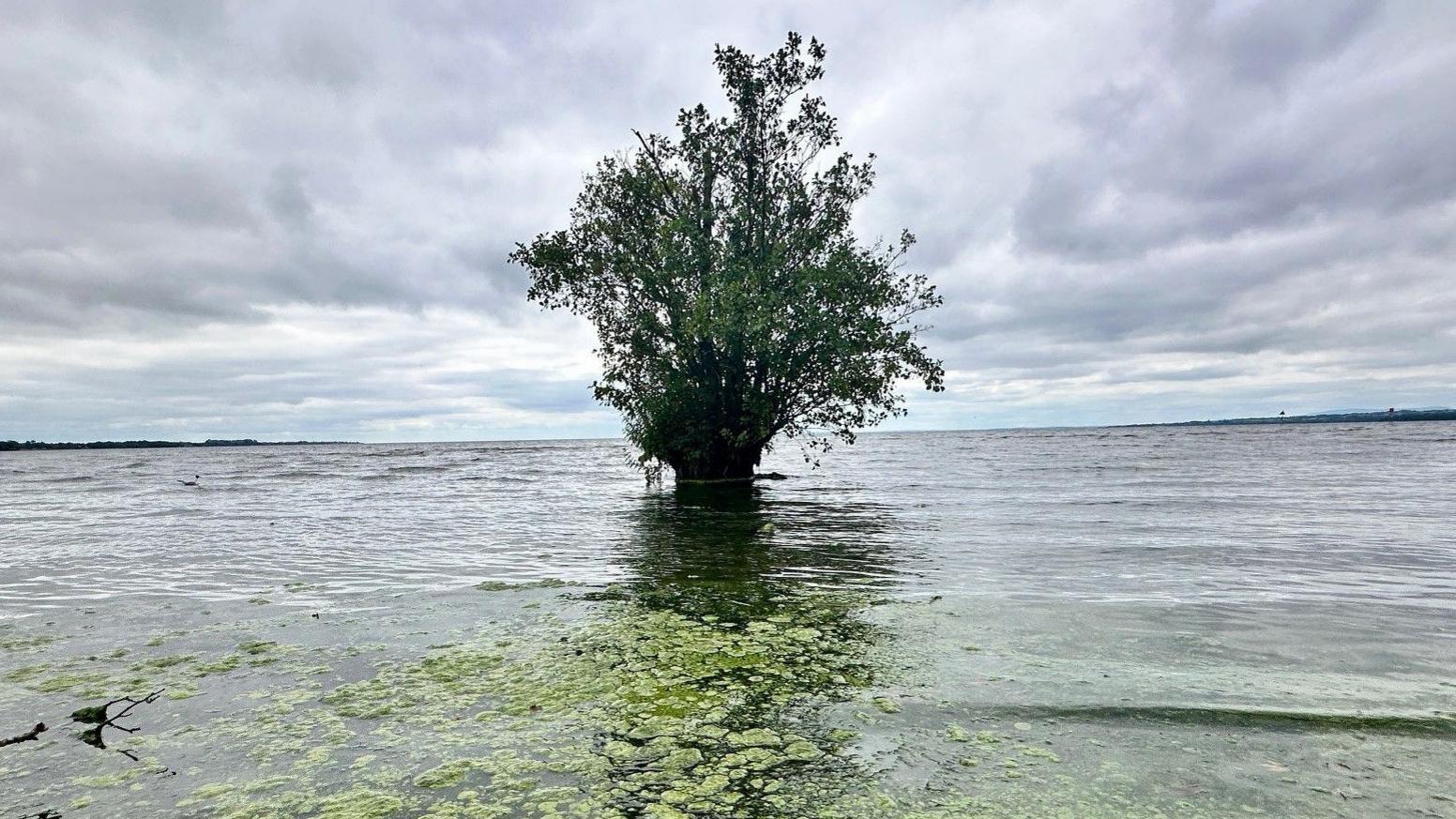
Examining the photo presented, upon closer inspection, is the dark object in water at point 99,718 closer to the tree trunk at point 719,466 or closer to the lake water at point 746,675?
the lake water at point 746,675

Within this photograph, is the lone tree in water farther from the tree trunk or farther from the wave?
the wave

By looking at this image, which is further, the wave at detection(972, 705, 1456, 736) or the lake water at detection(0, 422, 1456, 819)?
the wave at detection(972, 705, 1456, 736)

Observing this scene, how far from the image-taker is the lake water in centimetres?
420

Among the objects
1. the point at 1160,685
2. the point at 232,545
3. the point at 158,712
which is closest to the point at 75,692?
the point at 158,712

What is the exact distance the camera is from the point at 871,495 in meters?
26.3

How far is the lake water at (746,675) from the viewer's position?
4.20m

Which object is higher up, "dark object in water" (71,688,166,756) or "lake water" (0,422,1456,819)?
"dark object in water" (71,688,166,756)

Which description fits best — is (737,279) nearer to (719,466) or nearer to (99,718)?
(719,466)

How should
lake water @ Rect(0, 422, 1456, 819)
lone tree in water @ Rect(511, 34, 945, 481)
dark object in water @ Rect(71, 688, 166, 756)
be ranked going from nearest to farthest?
1. lake water @ Rect(0, 422, 1456, 819)
2. dark object in water @ Rect(71, 688, 166, 756)
3. lone tree in water @ Rect(511, 34, 945, 481)

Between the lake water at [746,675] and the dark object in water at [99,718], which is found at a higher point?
the dark object in water at [99,718]

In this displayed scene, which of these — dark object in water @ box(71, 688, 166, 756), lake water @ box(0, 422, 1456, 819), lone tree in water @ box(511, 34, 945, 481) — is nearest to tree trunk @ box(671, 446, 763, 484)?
lone tree in water @ box(511, 34, 945, 481)

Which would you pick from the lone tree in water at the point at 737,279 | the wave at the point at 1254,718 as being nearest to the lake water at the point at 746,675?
the wave at the point at 1254,718

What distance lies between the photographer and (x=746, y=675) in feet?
20.6

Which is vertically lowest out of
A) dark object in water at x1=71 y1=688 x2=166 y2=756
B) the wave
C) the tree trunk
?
the wave
